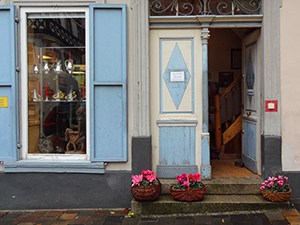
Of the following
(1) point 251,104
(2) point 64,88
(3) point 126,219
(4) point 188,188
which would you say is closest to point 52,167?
(2) point 64,88

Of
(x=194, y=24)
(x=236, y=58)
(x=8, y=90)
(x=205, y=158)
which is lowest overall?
(x=205, y=158)

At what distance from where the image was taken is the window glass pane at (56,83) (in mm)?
6023

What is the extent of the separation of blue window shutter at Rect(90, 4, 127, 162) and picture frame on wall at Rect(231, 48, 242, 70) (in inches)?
132

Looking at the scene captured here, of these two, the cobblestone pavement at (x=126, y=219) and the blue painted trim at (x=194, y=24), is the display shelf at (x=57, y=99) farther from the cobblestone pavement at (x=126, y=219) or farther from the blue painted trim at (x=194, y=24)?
the blue painted trim at (x=194, y=24)

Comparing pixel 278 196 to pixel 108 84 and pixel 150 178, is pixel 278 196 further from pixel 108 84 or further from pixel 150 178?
pixel 108 84

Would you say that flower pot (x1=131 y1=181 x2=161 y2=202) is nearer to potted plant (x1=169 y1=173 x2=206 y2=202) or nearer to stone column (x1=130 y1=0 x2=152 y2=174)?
potted plant (x1=169 y1=173 x2=206 y2=202)

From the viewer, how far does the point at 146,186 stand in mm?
5359

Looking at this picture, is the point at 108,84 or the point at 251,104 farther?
the point at 251,104

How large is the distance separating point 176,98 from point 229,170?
171 cm

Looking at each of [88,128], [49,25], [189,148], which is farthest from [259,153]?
[49,25]

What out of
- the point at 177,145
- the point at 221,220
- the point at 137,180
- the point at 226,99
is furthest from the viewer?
the point at 226,99

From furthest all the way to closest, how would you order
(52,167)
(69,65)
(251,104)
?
(251,104), (69,65), (52,167)

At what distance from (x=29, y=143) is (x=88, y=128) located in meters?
1.02

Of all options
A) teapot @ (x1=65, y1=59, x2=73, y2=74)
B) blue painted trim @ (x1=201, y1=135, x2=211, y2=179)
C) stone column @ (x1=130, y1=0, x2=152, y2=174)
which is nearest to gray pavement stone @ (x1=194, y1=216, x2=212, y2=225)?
blue painted trim @ (x1=201, y1=135, x2=211, y2=179)
